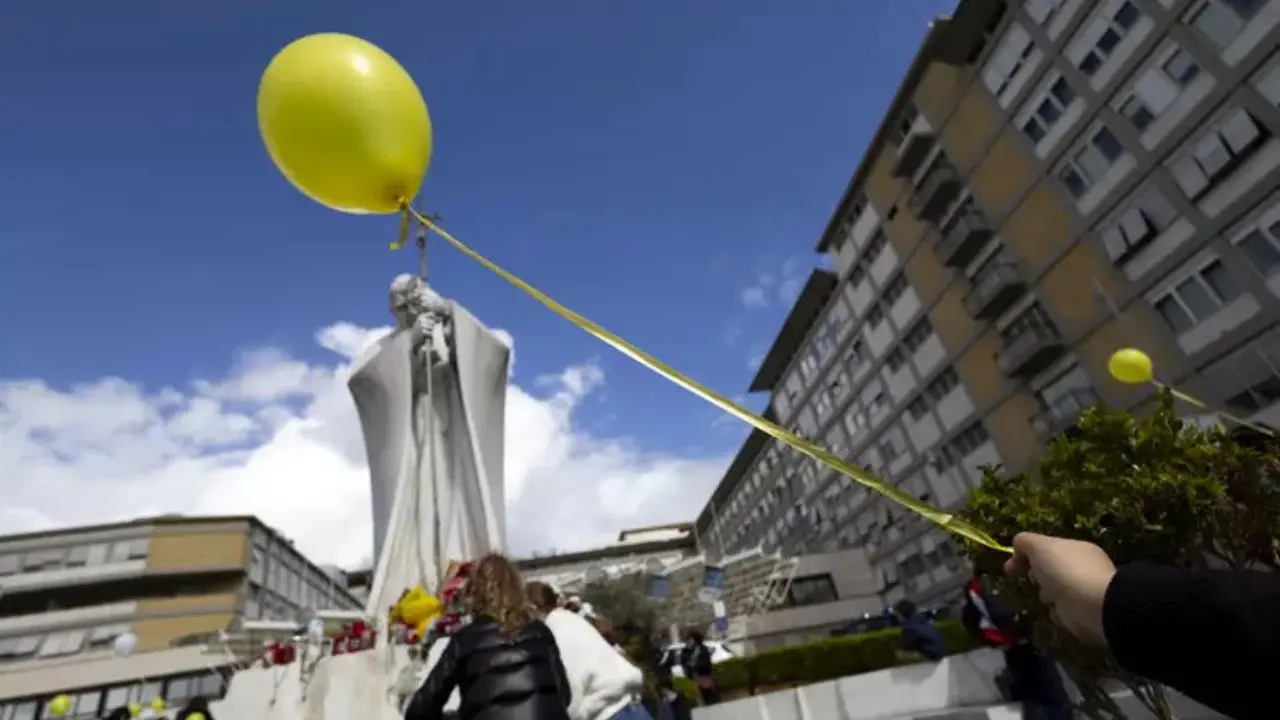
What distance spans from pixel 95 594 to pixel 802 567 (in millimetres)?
36961

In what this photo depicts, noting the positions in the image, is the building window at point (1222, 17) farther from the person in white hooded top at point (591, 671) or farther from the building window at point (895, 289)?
the person in white hooded top at point (591, 671)

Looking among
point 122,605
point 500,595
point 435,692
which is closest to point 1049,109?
point 500,595

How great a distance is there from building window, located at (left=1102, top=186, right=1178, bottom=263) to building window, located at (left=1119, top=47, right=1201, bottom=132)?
1.88 m

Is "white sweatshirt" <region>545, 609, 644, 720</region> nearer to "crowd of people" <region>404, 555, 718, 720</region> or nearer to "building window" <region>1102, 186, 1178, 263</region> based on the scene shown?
"crowd of people" <region>404, 555, 718, 720</region>

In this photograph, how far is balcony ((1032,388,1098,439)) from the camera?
21375 millimetres

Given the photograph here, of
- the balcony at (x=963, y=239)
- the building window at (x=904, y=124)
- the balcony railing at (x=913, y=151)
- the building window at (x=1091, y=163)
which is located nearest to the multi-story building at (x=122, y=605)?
the balcony at (x=963, y=239)

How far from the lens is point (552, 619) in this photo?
328 cm

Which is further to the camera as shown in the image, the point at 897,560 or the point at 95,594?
the point at 95,594

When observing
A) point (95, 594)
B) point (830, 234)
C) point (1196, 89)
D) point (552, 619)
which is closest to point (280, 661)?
point (552, 619)

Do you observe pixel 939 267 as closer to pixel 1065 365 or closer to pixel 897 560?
pixel 1065 365

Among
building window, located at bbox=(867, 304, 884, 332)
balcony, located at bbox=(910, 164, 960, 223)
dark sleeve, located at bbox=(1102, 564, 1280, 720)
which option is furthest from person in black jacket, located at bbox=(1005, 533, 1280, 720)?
building window, located at bbox=(867, 304, 884, 332)

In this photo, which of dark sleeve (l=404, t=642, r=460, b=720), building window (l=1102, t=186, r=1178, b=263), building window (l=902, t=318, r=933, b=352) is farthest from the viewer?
building window (l=902, t=318, r=933, b=352)

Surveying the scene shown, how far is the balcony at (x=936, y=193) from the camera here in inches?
1023

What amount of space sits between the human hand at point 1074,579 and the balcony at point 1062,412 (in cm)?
2282
